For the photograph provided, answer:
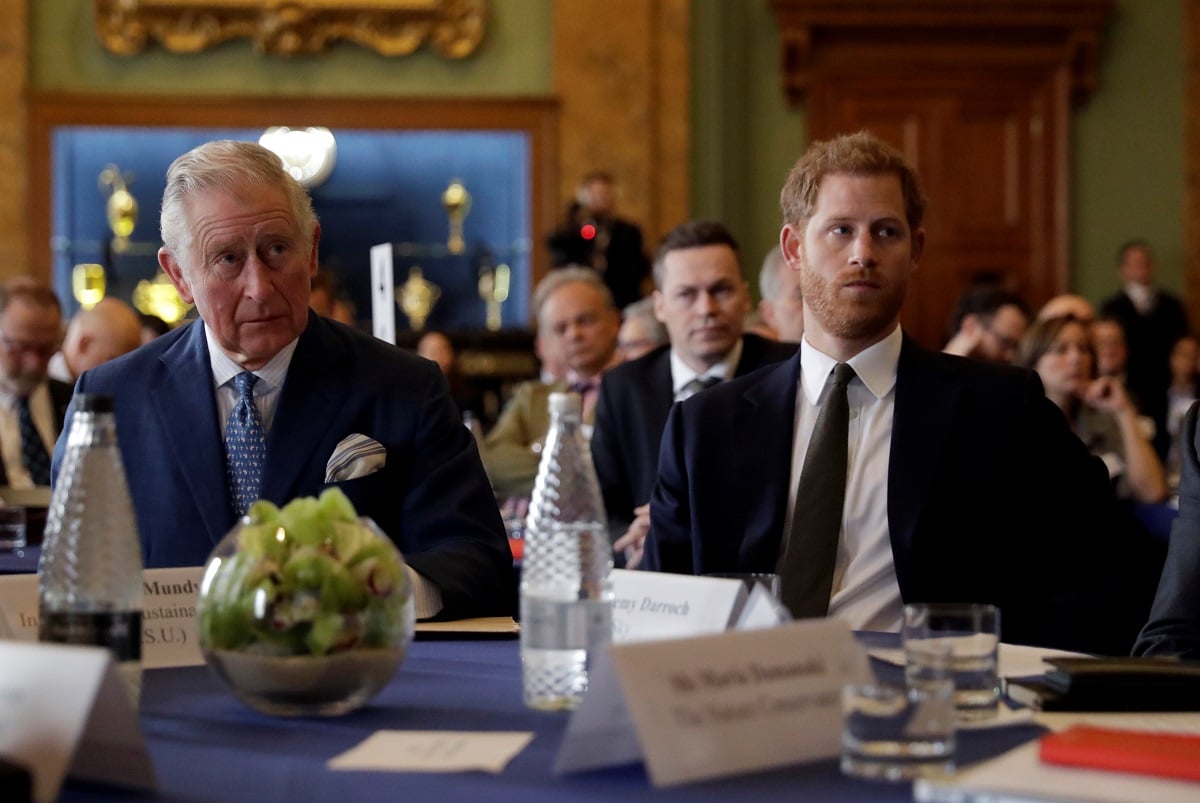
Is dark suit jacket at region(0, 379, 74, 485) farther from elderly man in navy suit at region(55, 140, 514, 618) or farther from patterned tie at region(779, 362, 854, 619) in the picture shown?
patterned tie at region(779, 362, 854, 619)

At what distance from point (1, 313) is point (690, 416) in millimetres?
3526

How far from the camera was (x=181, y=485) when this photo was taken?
2.53 meters

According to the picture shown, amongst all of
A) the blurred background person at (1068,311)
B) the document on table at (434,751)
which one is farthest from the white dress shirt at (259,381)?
the blurred background person at (1068,311)

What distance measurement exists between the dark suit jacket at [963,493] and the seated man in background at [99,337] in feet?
12.0

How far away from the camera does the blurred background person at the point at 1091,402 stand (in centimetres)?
562

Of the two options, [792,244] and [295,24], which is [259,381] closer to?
[792,244]

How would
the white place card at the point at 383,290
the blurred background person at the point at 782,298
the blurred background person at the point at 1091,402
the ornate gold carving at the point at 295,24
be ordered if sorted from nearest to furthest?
the white place card at the point at 383,290 → the blurred background person at the point at 782,298 → the blurred background person at the point at 1091,402 → the ornate gold carving at the point at 295,24

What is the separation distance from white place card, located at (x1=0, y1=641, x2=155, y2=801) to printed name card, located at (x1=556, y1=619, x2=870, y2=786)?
34cm

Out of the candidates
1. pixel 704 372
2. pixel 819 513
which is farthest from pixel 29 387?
pixel 819 513

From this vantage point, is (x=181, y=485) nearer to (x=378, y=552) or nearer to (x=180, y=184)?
(x=180, y=184)

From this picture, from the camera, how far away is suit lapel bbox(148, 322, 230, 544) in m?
2.50

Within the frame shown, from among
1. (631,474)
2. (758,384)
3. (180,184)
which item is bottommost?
(631,474)

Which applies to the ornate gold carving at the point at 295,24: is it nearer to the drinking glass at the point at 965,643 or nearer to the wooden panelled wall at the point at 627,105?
the wooden panelled wall at the point at 627,105

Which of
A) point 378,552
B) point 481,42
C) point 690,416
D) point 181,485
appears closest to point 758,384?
point 690,416
